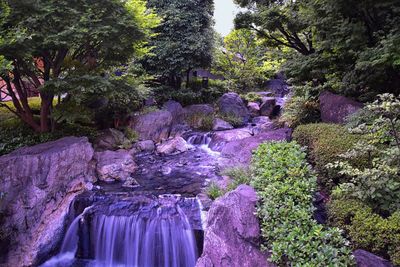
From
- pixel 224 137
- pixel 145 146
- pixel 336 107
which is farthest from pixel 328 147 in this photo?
pixel 145 146

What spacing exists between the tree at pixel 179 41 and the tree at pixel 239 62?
226 inches

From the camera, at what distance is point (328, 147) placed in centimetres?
539

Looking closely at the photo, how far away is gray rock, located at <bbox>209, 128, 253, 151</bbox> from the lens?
43.3 ft

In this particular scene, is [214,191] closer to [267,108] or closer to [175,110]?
[175,110]

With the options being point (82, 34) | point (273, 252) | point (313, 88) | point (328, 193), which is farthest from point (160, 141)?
point (273, 252)

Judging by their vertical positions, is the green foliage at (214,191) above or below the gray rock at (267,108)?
below

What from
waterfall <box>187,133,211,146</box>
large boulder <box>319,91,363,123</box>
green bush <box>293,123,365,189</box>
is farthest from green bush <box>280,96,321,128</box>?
waterfall <box>187,133,211,146</box>

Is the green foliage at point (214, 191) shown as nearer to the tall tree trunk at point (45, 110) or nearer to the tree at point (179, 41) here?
the tall tree trunk at point (45, 110)

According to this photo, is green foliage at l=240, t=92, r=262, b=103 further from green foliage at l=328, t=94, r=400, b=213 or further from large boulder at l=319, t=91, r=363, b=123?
green foliage at l=328, t=94, r=400, b=213

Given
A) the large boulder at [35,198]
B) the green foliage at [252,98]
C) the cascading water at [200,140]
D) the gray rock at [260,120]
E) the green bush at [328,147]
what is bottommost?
the large boulder at [35,198]

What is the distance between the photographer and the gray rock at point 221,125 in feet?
51.4

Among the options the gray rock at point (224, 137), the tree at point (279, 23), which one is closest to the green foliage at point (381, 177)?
the tree at point (279, 23)

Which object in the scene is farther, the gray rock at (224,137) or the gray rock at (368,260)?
the gray rock at (224,137)

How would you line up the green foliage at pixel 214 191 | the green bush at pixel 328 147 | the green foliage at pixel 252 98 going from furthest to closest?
the green foliage at pixel 252 98 → the green foliage at pixel 214 191 → the green bush at pixel 328 147
